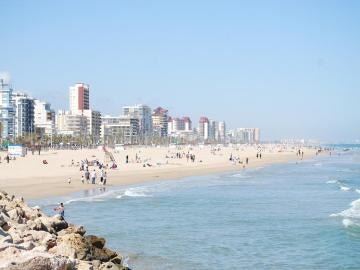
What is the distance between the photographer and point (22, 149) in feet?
208

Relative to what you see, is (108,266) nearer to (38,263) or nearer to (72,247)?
(72,247)

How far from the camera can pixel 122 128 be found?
179625 millimetres

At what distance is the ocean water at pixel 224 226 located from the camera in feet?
51.1

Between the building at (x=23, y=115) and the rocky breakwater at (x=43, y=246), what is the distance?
429ft

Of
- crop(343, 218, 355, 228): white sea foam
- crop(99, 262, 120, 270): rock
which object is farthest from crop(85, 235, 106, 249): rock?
crop(343, 218, 355, 228): white sea foam

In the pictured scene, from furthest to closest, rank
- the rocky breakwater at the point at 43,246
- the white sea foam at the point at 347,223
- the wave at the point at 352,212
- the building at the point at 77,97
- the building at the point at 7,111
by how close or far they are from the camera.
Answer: the building at the point at 77,97
the building at the point at 7,111
the wave at the point at 352,212
the white sea foam at the point at 347,223
the rocky breakwater at the point at 43,246

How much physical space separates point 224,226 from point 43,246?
1169 cm

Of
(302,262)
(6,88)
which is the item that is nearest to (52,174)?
(302,262)

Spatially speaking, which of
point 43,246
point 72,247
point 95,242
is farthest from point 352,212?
point 43,246

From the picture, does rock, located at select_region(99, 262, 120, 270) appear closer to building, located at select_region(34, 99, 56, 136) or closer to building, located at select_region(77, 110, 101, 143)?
building, located at select_region(77, 110, 101, 143)

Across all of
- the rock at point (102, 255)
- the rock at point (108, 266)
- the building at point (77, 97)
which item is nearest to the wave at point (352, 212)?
the rock at point (102, 255)

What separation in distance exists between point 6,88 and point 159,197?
12417 centimetres

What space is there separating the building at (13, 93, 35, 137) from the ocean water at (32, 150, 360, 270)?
114 metres

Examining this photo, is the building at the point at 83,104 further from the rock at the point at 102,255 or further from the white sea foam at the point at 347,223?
the rock at the point at 102,255
